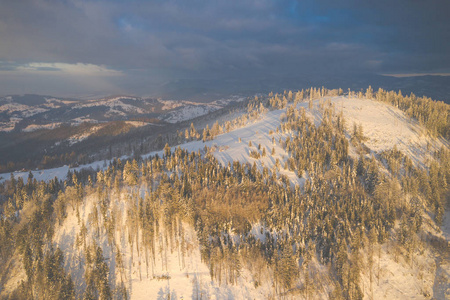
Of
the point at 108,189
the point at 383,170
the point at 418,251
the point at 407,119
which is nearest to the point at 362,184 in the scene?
the point at 383,170

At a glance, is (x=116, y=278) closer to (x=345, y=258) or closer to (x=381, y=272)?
(x=345, y=258)

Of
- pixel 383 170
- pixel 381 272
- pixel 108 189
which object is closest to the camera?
pixel 381 272

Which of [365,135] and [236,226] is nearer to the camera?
[236,226]

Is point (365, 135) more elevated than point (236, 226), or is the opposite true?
point (365, 135)

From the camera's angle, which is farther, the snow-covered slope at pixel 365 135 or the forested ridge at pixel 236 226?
the snow-covered slope at pixel 365 135

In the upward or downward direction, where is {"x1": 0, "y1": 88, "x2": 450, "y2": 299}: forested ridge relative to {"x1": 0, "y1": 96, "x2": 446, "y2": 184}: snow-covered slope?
downward

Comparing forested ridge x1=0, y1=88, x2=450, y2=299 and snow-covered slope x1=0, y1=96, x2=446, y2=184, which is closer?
forested ridge x1=0, y1=88, x2=450, y2=299

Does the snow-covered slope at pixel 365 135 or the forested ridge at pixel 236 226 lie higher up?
the snow-covered slope at pixel 365 135

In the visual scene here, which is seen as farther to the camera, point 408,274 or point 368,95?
point 368,95
